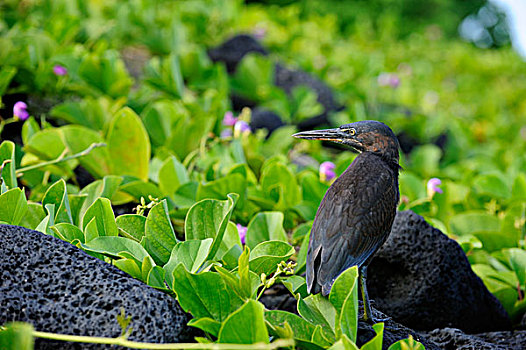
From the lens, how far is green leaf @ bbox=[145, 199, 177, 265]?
72.6 inches

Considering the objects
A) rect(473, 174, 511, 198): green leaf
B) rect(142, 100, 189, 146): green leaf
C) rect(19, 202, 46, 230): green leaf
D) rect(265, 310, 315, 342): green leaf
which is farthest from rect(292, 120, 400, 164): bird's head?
rect(473, 174, 511, 198): green leaf

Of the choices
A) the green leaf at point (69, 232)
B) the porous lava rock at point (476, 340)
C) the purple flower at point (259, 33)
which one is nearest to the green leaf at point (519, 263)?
the porous lava rock at point (476, 340)

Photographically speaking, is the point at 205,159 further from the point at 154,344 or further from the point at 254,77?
the point at 254,77

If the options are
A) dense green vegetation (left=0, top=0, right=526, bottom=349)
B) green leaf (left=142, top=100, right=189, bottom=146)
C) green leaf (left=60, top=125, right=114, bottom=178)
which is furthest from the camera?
green leaf (left=142, top=100, right=189, bottom=146)

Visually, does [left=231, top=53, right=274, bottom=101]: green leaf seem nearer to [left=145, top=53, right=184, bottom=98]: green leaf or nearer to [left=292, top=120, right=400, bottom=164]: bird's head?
[left=145, top=53, right=184, bottom=98]: green leaf

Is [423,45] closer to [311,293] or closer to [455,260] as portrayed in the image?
[455,260]

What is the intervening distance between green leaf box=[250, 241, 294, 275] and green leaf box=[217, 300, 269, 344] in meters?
0.35

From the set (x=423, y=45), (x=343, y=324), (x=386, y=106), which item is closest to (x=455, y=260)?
(x=343, y=324)

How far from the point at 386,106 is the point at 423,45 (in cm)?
389

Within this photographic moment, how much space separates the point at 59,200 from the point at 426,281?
1419 mm

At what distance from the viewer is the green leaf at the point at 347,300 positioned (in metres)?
1.50

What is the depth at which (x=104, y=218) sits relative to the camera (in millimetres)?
1857

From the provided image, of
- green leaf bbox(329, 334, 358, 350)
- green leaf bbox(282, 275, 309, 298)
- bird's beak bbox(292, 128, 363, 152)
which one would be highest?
bird's beak bbox(292, 128, 363, 152)

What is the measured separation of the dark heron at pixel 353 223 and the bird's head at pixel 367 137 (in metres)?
0.04
